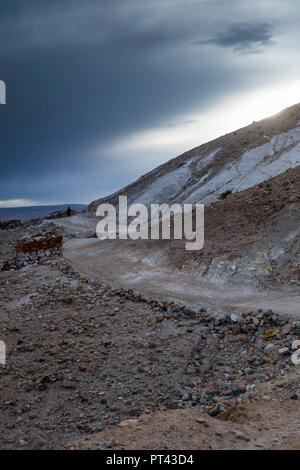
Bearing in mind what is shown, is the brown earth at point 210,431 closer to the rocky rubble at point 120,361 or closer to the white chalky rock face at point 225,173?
the rocky rubble at point 120,361

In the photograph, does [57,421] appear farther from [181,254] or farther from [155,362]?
[181,254]

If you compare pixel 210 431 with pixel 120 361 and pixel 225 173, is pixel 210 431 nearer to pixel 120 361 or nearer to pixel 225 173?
pixel 120 361

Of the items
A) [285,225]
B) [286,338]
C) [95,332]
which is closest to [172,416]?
[286,338]

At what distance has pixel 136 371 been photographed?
7.88 meters

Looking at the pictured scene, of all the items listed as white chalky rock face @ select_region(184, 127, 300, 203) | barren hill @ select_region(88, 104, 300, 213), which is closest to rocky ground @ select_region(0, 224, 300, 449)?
white chalky rock face @ select_region(184, 127, 300, 203)

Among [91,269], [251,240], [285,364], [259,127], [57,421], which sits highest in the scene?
[259,127]

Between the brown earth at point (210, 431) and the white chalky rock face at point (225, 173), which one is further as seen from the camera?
the white chalky rock face at point (225, 173)

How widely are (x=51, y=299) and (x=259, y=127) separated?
25037 millimetres

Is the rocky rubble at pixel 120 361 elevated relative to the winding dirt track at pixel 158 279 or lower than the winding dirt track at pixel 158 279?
lower

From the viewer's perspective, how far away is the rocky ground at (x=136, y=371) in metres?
5.69

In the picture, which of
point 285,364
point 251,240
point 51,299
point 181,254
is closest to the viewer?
point 285,364

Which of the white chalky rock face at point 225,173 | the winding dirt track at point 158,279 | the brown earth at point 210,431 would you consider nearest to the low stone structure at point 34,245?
the winding dirt track at point 158,279

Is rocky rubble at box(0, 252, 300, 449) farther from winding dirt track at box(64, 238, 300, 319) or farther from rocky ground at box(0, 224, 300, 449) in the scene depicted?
winding dirt track at box(64, 238, 300, 319)

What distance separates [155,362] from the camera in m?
8.14
